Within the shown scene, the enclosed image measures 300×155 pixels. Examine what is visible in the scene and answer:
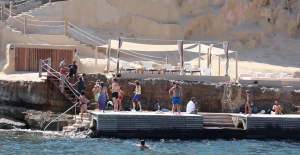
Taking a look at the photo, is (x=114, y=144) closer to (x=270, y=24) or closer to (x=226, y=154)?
(x=226, y=154)

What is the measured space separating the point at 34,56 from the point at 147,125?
28.1ft

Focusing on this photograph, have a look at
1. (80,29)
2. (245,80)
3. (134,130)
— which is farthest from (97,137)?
(80,29)

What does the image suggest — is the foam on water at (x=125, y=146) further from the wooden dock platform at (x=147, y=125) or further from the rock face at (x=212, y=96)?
the rock face at (x=212, y=96)

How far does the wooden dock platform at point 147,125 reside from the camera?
1773 centimetres

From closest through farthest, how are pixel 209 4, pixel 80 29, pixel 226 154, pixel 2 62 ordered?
pixel 226 154
pixel 2 62
pixel 80 29
pixel 209 4

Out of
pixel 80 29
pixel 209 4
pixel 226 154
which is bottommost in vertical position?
pixel 226 154

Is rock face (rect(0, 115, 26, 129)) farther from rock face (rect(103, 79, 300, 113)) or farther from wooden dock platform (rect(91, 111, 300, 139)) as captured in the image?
rock face (rect(103, 79, 300, 113))

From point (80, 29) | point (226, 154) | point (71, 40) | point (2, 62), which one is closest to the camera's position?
point (226, 154)

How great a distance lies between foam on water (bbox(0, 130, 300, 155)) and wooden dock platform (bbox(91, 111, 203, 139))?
0.32 meters

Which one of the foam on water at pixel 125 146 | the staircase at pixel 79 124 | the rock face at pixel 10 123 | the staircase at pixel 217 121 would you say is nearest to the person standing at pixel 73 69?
the staircase at pixel 79 124

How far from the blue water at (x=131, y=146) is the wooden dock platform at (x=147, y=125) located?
1.15 feet

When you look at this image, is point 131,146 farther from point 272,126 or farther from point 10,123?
point 10,123

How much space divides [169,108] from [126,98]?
6.29 feet

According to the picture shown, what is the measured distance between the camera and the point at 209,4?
33656mm
